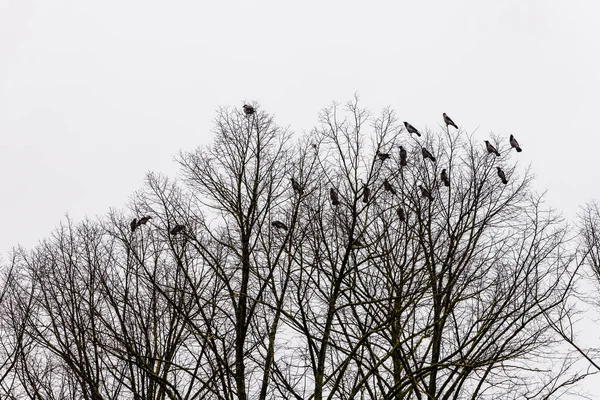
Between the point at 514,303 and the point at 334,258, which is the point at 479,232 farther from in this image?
the point at 334,258

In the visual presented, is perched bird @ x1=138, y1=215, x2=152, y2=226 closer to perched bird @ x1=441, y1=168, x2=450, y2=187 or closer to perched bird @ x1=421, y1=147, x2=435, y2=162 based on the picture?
perched bird @ x1=421, y1=147, x2=435, y2=162

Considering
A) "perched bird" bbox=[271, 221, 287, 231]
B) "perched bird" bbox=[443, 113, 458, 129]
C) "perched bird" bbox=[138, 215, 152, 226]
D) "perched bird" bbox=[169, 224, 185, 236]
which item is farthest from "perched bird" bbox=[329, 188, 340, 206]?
"perched bird" bbox=[443, 113, 458, 129]

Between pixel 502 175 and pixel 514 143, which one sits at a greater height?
pixel 514 143

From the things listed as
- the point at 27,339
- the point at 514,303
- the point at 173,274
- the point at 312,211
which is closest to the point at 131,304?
the point at 173,274

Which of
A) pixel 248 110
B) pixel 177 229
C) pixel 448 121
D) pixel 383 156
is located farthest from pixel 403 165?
pixel 177 229

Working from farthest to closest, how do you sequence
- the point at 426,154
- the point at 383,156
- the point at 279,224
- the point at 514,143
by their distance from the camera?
the point at 514,143 < the point at 426,154 < the point at 279,224 < the point at 383,156

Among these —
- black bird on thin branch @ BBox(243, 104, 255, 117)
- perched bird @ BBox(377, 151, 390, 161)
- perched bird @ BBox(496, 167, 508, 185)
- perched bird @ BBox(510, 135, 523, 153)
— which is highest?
black bird on thin branch @ BBox(243, 104, 255, 117)

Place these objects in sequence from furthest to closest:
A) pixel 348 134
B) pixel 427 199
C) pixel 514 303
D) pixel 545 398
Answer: pixel 427 199, pixel 348 134, pixel 514 303, pixel 545 398

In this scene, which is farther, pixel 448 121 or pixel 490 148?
pixel 448 121

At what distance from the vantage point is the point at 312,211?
39.4 ft

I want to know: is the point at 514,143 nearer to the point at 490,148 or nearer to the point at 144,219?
the point at 490,148

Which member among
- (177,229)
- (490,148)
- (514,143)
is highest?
(514,143)

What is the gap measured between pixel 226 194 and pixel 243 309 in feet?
8.39

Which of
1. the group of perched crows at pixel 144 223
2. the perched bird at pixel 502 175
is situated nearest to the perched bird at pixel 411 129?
the perched bird at pixel 502 175
